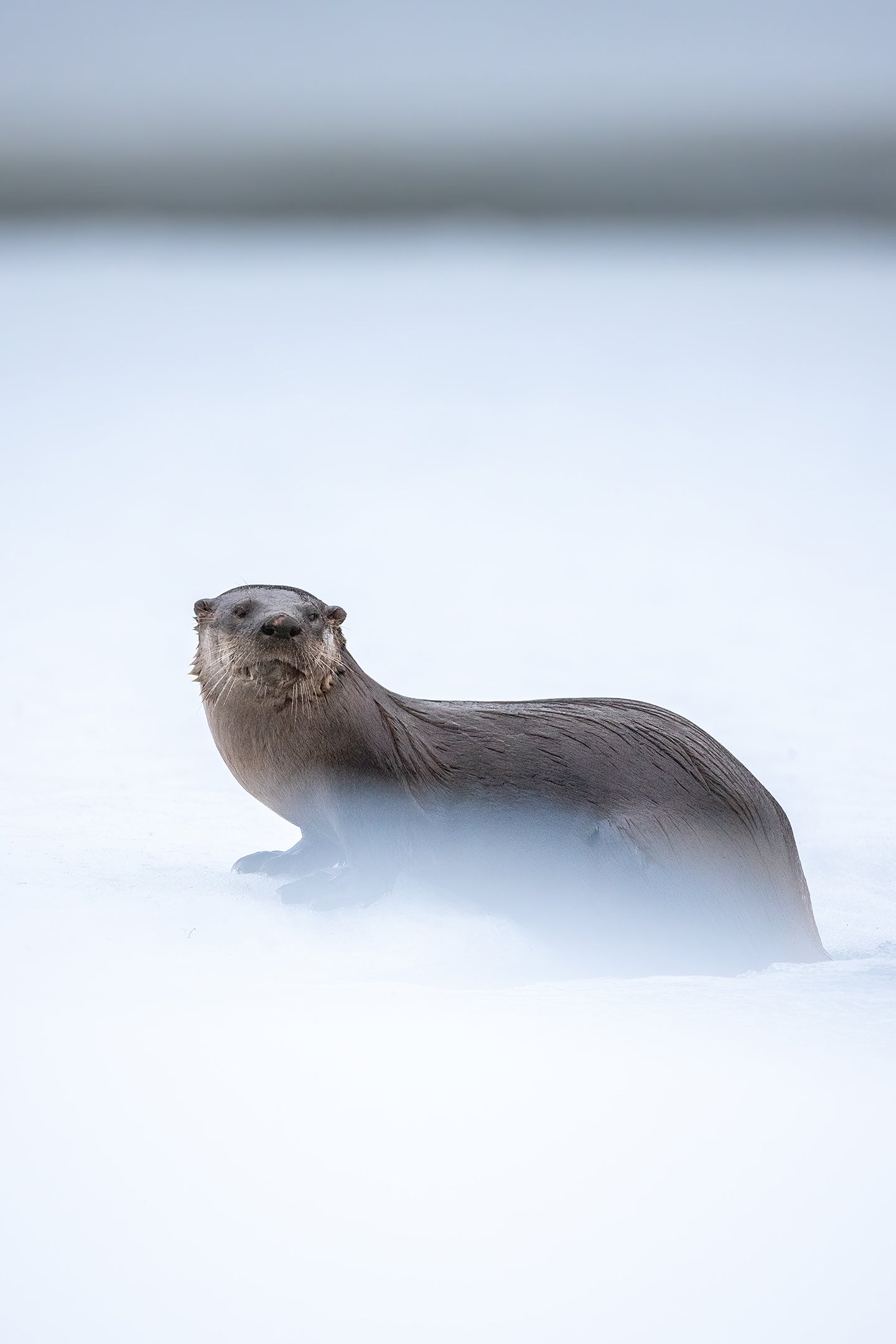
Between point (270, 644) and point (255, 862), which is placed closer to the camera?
point (270, 644)

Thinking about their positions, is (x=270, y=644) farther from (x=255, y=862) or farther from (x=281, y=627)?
(x=255, y=862)

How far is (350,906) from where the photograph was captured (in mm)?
1558

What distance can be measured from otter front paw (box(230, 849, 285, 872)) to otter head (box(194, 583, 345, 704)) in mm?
239

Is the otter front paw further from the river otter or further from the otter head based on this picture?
the otter head

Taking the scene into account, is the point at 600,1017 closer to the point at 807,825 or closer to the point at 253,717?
the point at 253,717

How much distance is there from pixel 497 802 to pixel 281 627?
0.30 m

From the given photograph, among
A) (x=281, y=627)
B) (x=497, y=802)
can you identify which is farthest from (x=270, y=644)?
(x=497, y=802)

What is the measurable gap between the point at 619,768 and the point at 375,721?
28 cm

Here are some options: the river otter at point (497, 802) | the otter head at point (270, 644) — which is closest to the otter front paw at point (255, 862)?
the river otter at point (497, 802)

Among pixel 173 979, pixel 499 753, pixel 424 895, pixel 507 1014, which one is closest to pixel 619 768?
pixel 499 753

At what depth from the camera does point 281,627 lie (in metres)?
1.52

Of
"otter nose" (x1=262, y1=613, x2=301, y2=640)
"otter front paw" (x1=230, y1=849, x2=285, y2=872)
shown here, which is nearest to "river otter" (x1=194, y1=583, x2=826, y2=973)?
"otter nose" (x1=262, y1=613, x2=301, y2=640)

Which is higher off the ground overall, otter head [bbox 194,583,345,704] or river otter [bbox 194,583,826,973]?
otter head [bbox 194,583,345,704]

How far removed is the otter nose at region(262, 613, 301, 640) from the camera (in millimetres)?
1516
